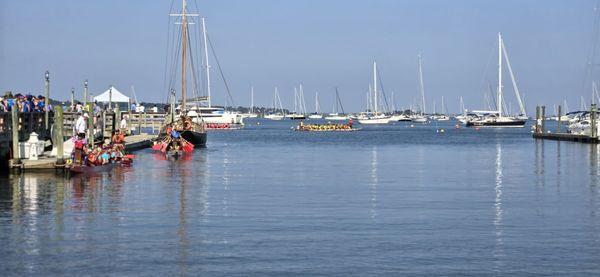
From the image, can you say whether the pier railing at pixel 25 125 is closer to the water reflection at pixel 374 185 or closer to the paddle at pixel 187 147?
the water reflection at pixel 374 185

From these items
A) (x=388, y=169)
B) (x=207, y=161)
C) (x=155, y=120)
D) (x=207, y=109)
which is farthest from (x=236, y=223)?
(x=207, y=109)

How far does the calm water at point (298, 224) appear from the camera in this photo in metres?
20.0

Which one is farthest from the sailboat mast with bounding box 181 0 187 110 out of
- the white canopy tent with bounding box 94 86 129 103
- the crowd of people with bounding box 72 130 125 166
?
the crowd of people with bounding box 72 130 125 166

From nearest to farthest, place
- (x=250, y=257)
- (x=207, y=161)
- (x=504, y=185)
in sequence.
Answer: (x=250, y=257), (x=504, y=185), (x=207, y=161)

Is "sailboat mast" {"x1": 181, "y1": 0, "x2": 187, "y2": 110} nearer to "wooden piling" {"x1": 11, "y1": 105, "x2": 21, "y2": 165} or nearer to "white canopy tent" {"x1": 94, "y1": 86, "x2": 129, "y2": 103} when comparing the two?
"white canopy tent" {"x1": 94, "y1": 86, "x2": 129, "y2": 103}

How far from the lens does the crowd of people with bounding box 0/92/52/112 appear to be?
45.4 m

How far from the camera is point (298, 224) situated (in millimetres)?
26016

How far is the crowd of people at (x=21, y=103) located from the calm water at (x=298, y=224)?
6078 millimetres

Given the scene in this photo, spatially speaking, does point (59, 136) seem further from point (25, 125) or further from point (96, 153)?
point (25, 125)

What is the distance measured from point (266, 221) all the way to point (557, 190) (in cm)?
1480

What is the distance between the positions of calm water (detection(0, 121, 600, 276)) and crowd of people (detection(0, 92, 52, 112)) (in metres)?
6.08

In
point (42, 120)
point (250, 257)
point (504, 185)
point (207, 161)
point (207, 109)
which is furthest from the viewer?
point (207, 109)

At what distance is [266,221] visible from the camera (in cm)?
2667

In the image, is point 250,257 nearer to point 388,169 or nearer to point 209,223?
point 209,223
